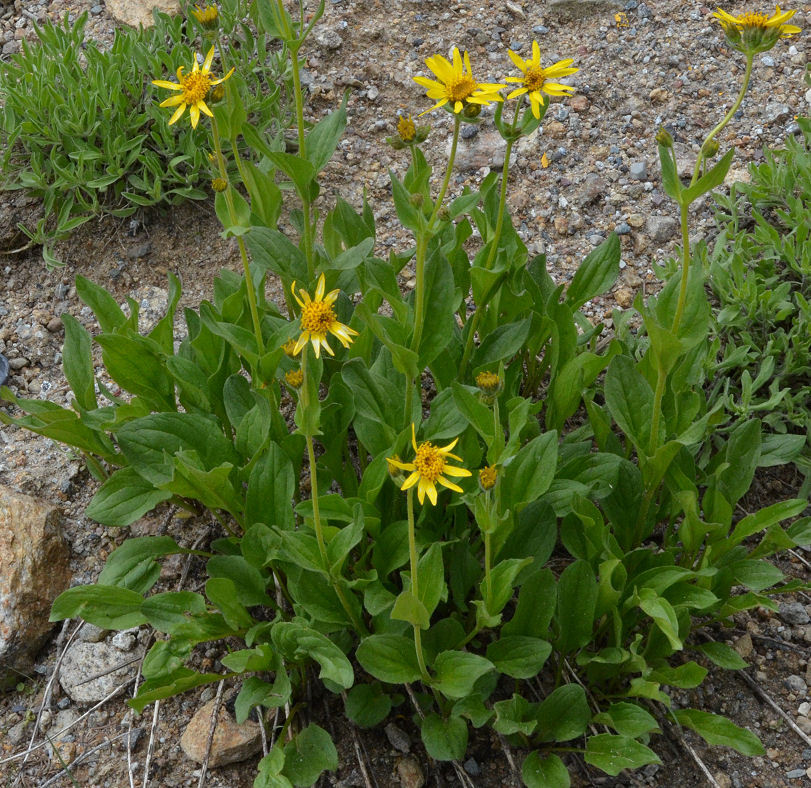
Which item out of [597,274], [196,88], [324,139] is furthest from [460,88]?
[597,274]

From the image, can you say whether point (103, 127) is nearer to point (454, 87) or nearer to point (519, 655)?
point (454, 87)

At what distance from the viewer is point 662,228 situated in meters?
3.92

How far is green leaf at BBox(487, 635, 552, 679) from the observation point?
2.38 metres

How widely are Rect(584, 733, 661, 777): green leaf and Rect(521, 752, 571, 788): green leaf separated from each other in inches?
3.1

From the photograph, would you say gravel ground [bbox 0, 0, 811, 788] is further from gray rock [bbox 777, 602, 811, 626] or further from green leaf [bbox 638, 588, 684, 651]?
green leaf [bbox 638, 588, 684, 651]

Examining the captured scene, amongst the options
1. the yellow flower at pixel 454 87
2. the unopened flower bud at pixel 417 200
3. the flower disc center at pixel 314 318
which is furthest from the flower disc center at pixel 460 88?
the flower disc center at pixel 314 318

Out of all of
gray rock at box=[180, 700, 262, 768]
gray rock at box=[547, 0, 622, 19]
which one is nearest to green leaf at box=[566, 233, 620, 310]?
gray rock at box=[180, 700, 262, 768]

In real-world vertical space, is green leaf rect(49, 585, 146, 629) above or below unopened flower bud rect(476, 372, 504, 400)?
below

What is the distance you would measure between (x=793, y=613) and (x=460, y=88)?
202cm

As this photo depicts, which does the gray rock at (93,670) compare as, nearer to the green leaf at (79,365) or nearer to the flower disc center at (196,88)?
the green leaf at (79,365)

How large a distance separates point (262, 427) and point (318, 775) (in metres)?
1.01

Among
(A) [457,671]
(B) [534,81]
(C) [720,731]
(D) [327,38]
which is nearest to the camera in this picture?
(A) [457,671]

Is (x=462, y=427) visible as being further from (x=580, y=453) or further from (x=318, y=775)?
(x=318, y=775)

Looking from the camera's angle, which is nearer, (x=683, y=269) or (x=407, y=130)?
(x=683, y=269)
